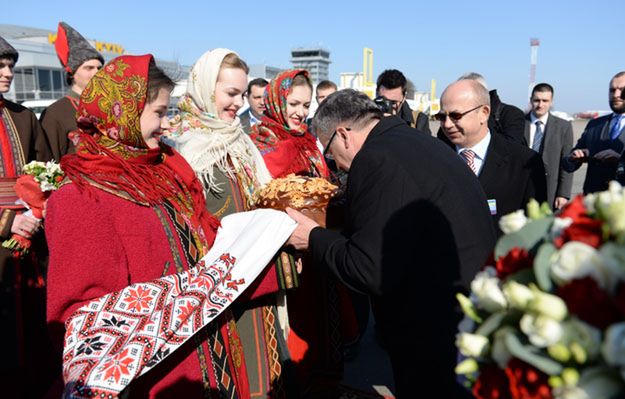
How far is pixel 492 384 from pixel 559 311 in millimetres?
251

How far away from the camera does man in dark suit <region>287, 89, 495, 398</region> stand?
2.01 metres

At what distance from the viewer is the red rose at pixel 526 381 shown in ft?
3.10

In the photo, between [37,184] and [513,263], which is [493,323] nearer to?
[513,263]

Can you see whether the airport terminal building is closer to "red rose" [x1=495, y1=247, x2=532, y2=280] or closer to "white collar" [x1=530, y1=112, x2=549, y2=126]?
"white collar" [x1=530, y1=112, x2=549, y2=126]

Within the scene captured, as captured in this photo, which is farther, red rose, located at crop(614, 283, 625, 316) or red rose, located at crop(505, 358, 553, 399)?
red rose, located at crop(505, 358, 553, 399)

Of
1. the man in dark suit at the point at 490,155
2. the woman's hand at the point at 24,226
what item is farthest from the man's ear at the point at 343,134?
the woman's hand at the point at 24,226

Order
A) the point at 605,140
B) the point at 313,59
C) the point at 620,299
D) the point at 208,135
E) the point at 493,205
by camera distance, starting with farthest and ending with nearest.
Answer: the point at 313,59
the point at 605,140
the point at 493,205
the point at 208,135
the point at 620,299

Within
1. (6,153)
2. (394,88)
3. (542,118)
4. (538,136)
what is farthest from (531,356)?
(542,118)

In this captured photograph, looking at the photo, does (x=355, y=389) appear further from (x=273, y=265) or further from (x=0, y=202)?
(x=0, y=202)

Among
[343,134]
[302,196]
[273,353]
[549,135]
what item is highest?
[343,134]

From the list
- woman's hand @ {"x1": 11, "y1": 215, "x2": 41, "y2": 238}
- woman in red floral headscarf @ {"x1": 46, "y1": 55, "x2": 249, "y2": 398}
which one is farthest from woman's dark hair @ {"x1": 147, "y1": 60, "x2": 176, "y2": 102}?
woman's hand @ {"x1": 11, "y1": 215, "x2": 41, "y2": 238}

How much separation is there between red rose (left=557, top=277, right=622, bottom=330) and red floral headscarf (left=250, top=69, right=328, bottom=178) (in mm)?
3139

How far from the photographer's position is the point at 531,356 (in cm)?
93

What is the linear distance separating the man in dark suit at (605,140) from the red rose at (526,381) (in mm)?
4744
